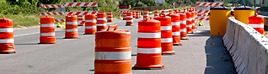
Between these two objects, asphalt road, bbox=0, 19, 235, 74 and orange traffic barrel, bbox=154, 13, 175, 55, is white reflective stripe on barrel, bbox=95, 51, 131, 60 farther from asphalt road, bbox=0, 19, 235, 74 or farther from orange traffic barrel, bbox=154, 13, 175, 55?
orange traffic barrel, bbox=154, 13, 175, 55

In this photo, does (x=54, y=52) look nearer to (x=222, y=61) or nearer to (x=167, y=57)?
(x=167, y=57)

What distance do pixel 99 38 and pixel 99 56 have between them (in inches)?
10.9

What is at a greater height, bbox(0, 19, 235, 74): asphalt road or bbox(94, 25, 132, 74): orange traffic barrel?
bbox(94, 25, 132, 74): orange traffic barrel

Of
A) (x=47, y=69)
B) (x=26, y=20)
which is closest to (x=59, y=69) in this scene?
(x=47, y=69)

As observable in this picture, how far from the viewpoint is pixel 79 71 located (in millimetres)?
9773

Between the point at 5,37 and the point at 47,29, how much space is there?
9.14ft

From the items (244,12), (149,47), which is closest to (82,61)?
(149,47)

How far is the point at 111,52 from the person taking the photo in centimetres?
725

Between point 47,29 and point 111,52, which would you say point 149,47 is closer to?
point 111,52

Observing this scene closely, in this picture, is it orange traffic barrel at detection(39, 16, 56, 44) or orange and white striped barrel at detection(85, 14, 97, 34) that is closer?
orange traffic barrel at detection(39, 16, 56, 44)

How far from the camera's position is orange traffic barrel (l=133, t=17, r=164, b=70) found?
33.1 ft

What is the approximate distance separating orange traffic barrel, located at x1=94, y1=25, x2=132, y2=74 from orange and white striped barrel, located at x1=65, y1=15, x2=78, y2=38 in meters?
11.8

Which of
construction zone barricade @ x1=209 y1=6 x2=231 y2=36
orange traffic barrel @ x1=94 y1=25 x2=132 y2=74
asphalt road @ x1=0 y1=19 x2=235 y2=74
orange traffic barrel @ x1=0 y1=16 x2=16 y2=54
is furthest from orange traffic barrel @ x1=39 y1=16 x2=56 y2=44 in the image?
orange traffic barrel @ x1=94 y1=25 x2=132 y2=74

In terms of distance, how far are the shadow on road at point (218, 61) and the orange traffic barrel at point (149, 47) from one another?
108 cm
